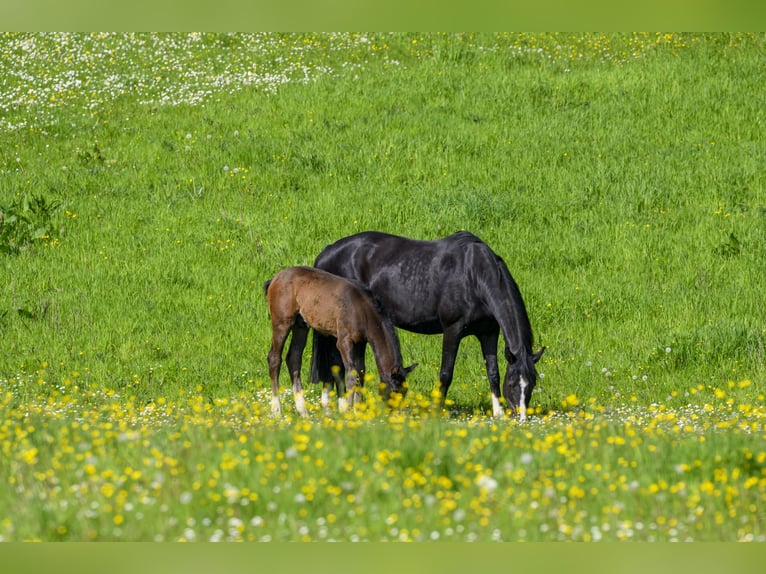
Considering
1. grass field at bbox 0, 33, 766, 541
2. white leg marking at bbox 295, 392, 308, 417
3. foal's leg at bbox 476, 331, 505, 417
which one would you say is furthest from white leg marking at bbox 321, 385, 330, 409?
foal's leg at bbox 476, 331, 505, 417

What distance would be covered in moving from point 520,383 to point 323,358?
3.00 metres

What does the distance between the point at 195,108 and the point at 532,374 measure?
15.9 meters

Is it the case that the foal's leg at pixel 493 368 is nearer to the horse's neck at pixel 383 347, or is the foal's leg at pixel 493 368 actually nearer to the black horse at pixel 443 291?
the black horse at pixel 443 291

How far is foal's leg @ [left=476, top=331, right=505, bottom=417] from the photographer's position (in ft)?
41.4

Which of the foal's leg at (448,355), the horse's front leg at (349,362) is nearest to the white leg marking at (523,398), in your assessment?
the foal's leg at (448,355)

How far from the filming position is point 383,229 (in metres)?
19.0

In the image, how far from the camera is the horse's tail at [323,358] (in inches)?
536

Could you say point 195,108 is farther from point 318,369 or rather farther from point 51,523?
point 51,523

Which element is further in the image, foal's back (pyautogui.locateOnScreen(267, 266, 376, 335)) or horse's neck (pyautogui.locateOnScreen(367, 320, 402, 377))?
foal's back (pyautogui.locateOnScreen(267, 266, 376, 335))

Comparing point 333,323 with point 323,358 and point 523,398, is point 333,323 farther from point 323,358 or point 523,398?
point 523,398

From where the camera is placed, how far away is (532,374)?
39.0 ft

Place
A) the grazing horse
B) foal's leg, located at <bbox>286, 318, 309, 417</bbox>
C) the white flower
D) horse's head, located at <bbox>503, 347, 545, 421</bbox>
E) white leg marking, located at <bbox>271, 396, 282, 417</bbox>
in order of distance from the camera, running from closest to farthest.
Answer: the white flower, horse's head, located at <bbox>503, 347, 545, 421</bbox>, the grazing horse, white leg marking, located at <bbox>271, 396, 282, 417</bbox>, foal's leg, located at <bbox>286, 318, 309, 417</bbox>

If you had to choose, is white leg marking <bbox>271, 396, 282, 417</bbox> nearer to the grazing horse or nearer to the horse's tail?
the grazing horse

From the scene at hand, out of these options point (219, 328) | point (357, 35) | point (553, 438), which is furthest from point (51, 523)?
point (357, 35)
